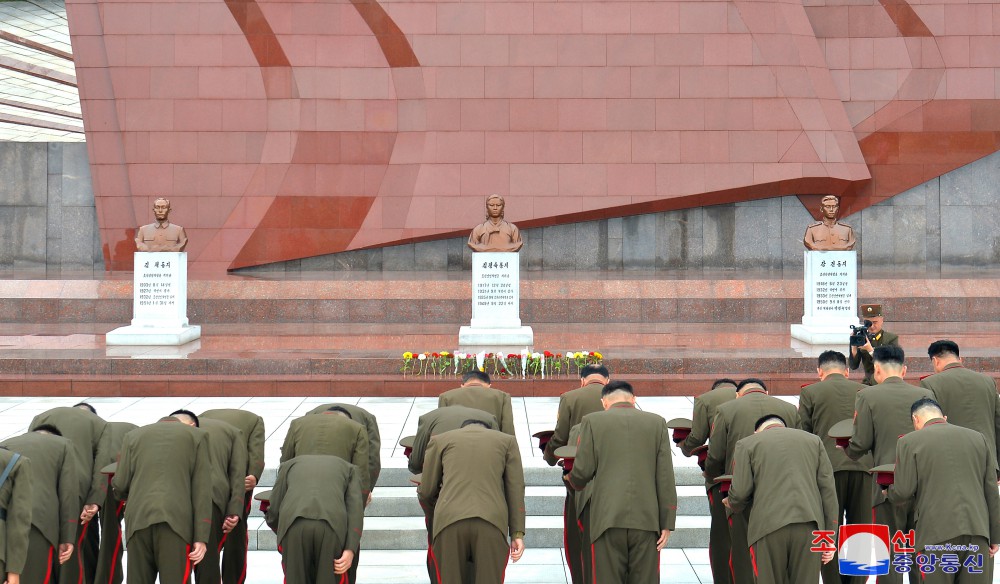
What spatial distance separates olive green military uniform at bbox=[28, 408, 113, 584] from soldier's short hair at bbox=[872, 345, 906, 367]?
4419 millimetres

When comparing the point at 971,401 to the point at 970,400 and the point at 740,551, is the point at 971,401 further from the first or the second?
the point at 740,551

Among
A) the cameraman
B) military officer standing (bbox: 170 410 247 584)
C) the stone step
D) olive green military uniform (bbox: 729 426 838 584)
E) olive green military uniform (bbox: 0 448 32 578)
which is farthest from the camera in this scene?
the cameraman

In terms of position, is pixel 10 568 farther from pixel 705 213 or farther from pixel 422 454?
pixel 705 213

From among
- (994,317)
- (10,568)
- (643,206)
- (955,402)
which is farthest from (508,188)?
(10,568)

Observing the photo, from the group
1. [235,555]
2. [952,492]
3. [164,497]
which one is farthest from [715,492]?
[164,497]

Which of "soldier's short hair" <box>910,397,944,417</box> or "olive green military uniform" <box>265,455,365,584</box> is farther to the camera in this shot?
"soldier's short hair" <box>910,397,944,417</box>

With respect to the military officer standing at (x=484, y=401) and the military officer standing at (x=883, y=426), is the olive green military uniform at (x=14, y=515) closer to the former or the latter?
the military officer standing at (x=484, y=401)

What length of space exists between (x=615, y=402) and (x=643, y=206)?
551 inches

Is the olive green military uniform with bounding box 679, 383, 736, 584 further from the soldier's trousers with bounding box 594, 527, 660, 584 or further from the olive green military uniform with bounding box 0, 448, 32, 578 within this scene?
the olive green military uniform with bounding box 0, 448, 32, 578

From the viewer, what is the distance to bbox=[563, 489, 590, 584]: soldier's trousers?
6.00 m

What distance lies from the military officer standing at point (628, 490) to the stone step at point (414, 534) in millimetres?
1867

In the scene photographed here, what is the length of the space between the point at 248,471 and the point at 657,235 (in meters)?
14.6

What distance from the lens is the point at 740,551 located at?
216 inches
